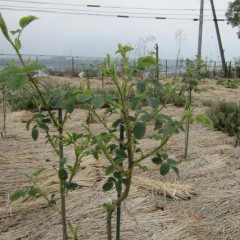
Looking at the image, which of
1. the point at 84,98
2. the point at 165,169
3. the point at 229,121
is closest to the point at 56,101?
the point at 84,98

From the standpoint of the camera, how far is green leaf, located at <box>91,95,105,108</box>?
106 cm

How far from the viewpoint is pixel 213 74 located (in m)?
26.3

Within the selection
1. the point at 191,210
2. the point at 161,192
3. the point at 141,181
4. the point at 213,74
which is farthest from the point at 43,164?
the point at 213,74

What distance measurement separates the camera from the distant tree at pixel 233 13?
2364 centimetres

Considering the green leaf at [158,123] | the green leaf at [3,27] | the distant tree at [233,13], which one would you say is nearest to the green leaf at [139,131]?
the green leaf at [158,123]

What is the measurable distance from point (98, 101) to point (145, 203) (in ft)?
6.71

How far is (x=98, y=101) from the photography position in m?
1.08

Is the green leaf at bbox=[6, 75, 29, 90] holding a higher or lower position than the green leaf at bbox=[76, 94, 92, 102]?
higher

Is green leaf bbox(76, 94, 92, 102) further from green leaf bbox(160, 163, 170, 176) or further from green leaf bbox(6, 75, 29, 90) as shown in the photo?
green leaf bbox(160, 163, 170, 176)

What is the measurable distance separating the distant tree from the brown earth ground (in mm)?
21471

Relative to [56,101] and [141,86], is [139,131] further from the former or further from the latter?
[56,101]

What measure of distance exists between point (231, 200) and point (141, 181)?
803mm

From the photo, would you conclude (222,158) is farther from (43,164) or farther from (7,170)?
(7,170)

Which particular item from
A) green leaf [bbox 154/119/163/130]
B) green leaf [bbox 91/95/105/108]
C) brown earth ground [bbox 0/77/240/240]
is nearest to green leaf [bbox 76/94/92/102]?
green leaf [bbox 91/95/105/108]
